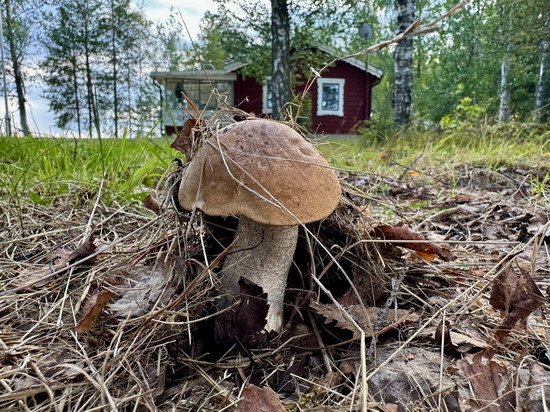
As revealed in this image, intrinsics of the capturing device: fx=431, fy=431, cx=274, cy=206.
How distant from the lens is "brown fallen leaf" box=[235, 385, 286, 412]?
3.10ft

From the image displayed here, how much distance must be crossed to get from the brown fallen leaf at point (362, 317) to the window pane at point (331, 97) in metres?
17.7

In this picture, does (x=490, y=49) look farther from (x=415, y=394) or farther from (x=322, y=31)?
(x=415, y=394)

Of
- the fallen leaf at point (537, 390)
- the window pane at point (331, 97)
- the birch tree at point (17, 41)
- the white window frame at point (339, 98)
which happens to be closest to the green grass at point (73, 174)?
the fallen leaf at point (537, 390)

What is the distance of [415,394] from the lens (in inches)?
41.3

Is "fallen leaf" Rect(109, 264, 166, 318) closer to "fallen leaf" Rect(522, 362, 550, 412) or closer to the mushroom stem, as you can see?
the mushroom stem

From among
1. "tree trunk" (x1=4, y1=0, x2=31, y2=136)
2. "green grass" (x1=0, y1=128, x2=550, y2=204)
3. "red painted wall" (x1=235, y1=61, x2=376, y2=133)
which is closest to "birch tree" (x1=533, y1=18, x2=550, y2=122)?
"red painted wall" (x1=235, y1=61, x2=376, y2=133)

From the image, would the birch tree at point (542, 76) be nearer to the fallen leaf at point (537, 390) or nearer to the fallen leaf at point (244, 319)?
the fallen leaf at point (537, 390)

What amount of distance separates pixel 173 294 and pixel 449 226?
1.90 m

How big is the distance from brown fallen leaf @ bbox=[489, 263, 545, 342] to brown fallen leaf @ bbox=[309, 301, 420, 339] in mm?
234

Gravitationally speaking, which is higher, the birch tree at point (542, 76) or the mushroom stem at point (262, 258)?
the birch tree at point (542, 76)

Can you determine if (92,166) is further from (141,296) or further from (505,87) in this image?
(505,87)

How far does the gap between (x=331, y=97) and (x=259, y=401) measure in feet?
60.5

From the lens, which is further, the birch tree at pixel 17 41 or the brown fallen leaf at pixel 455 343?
the birch tree at pixel 17 41

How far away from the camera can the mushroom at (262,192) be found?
112 centimetres
